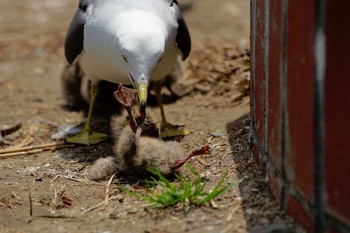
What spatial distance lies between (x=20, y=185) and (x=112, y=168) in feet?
1.86

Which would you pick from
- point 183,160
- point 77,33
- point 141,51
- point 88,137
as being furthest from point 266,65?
point 88,137

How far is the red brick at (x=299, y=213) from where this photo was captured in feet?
9.66

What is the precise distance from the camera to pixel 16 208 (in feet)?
Result: 12.4

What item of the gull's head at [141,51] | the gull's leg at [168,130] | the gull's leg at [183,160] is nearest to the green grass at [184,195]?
the gull's leg at [183,160]

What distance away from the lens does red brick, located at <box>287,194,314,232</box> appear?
2.95 meters

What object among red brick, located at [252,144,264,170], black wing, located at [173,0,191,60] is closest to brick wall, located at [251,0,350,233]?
red brick, located at [252,144,264,170]

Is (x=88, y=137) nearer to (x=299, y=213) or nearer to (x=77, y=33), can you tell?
(x=77, y=33)

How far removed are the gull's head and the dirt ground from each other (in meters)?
0.62

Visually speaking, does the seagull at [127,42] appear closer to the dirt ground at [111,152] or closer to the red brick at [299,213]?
the dirt ground at [111,152]

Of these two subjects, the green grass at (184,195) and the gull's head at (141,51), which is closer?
the green grass at (184,195)

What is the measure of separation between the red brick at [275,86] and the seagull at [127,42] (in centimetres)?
89

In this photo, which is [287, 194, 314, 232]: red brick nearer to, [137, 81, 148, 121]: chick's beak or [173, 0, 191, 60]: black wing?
[137, 81, 148, 121]: chick's beak

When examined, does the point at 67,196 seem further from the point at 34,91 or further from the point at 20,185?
the point at 34,91

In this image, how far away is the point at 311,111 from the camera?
9.16 ft
